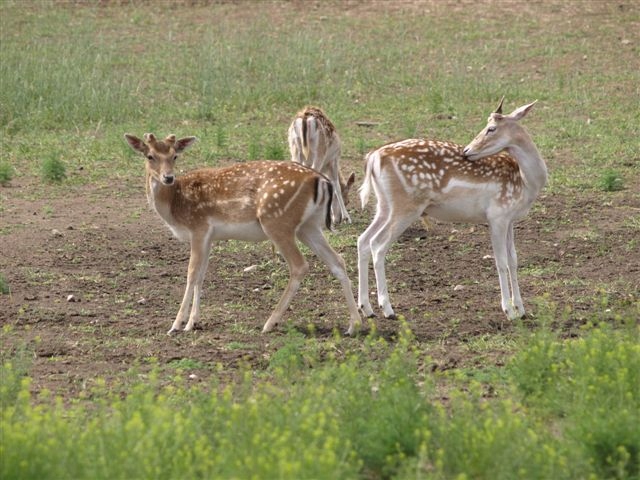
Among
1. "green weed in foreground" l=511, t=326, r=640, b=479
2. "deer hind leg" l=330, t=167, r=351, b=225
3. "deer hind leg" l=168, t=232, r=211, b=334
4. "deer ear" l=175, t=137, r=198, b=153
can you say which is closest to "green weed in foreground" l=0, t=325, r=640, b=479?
"green weed in foreground" l=511, t=326, r=640, b=479

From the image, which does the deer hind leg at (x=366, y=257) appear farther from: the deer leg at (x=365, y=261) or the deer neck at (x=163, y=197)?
the deer neck at (x=163, y=197)

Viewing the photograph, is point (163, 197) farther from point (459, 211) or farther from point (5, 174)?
point (5, 174)

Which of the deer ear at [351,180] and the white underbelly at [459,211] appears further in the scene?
the deer ear at [351,180]

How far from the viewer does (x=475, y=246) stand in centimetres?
1284

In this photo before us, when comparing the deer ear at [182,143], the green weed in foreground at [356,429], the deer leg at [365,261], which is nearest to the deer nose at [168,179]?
the deer ear at [182,143]

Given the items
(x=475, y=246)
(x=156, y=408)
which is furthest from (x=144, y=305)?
(x=156, y=408)

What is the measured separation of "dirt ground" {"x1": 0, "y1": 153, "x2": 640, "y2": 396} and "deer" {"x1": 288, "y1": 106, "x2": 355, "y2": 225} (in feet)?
1.25

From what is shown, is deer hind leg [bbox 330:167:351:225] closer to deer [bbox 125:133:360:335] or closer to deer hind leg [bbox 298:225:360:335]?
deer hind leg [bbox 298:225:360:335]

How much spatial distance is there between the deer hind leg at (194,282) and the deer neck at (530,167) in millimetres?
2522

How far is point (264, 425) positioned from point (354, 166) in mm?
9627

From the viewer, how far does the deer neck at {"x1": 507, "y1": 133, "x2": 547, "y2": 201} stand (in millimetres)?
10883

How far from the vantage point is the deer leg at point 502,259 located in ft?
34.4

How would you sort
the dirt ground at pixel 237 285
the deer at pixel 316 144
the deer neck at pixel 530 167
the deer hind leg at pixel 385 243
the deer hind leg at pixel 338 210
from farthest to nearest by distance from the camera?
the deer at pixel 316 144 → the deer hind leg at pixel 338 210 → the deer neck at pixel 530 167 → the deer hind leg at pixel 385 243 → the dirt ground at pixel 237 285

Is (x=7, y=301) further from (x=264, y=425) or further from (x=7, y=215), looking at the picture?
(x=264, y=425)
